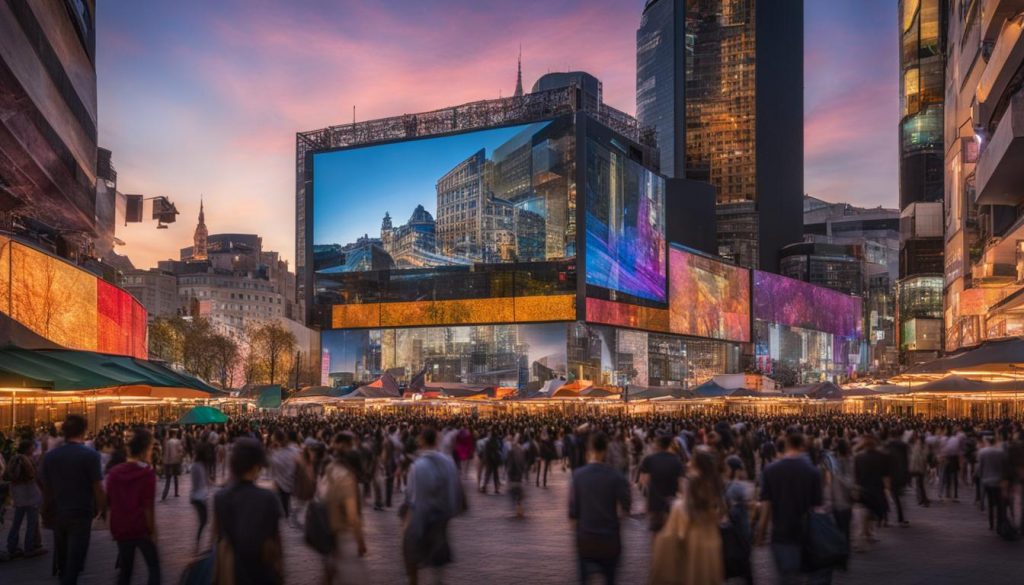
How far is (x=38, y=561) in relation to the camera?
13.2 meters

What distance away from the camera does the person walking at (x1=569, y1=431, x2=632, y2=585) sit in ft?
26.8

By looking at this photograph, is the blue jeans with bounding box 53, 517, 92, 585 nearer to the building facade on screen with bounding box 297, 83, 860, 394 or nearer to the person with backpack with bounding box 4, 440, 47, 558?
the person with backpack with bounding box 4, 440, 47, 558

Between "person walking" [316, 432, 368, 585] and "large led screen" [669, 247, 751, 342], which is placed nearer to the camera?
"person walking" [316, 432, 368, 585]

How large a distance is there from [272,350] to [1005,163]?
85.0 meters

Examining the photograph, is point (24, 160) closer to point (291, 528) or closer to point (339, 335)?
point (291, 528)

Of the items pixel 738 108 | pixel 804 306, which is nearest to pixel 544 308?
pixel 804 306

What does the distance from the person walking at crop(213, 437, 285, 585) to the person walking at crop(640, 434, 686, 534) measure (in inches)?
217

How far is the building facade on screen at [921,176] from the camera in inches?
3812

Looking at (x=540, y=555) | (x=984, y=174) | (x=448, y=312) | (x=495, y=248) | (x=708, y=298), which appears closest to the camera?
(x=540, y=555)

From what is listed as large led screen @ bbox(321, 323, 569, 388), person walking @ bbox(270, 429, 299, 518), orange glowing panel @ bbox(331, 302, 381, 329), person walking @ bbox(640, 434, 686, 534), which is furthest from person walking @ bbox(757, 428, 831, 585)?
orange glowing panel @ bbox(331, 302, 381, 329)

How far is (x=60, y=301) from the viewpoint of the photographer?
127 ft

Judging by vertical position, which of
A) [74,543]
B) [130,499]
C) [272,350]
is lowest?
[74,543]

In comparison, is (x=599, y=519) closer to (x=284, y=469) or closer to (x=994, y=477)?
(x=284, y=469)

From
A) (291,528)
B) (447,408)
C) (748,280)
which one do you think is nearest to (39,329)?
(291,528)
